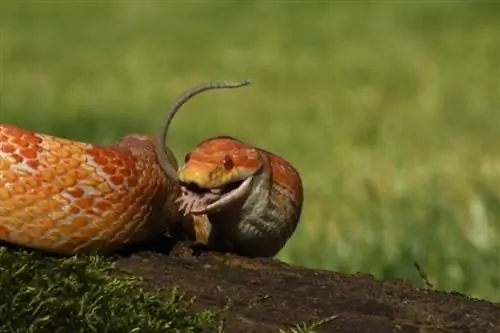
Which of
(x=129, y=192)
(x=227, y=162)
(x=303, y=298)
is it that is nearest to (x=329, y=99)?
(x=227, y=162)

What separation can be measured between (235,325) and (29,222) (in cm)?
77

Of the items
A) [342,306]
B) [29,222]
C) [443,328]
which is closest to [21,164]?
[29,222]

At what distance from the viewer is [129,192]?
4.51 m

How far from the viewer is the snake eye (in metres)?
4.75

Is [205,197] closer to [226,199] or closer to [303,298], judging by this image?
[226,199]

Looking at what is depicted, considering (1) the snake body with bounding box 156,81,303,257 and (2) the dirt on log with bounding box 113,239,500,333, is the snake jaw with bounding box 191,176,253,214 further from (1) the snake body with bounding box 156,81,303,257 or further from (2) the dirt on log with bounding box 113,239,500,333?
(2) the dirt on log with bounding box 113,239,500,333

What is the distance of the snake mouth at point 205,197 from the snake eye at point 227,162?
0.26 feet

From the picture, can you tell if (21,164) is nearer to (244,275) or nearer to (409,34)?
(244,275)

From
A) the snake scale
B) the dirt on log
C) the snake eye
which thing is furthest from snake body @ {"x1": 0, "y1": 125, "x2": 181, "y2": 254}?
the snake eye

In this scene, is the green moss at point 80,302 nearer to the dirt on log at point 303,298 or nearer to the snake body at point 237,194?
the dirt on log at point 303,298

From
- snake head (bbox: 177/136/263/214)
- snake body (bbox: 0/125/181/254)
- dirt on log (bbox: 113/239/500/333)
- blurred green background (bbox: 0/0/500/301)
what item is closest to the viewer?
dirt on log (bbox: 113/239/500/333)

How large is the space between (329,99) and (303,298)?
10.6 m

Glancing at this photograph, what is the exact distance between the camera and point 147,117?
14.2 meters

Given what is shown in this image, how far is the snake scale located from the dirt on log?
0.15m
